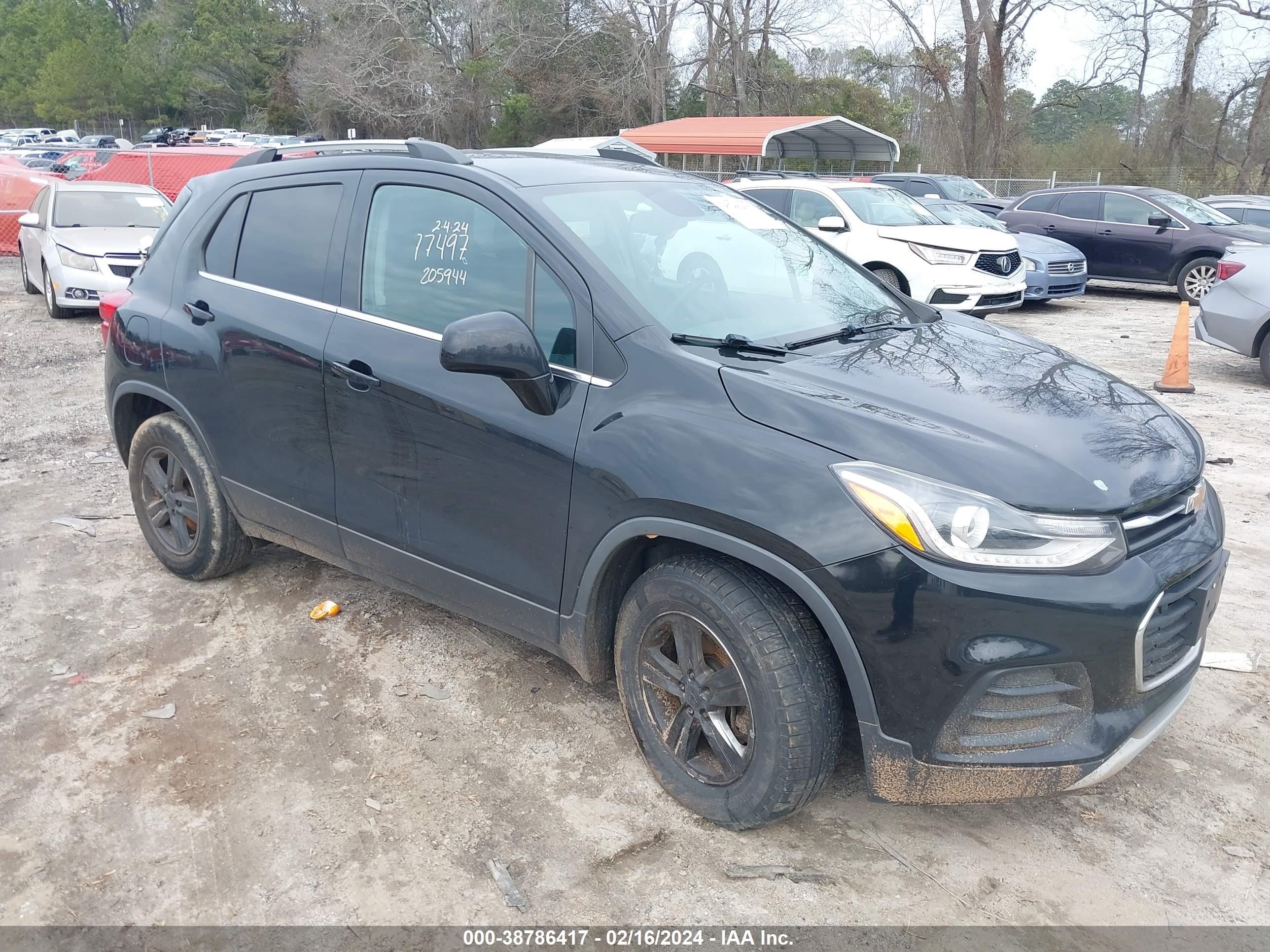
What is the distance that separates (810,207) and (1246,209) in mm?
8732

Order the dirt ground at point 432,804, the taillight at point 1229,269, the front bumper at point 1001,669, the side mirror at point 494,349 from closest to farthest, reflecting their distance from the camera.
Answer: the front bumper at point 1001,669 < the dirt ground at point 432,804 < the side mirror at point 494,349 < the taillight at point 1229,269

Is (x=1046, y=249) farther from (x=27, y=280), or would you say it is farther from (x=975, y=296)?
(x=27, y=280)

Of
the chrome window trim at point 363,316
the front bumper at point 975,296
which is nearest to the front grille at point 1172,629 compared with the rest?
the chrome window trim at point 363,316

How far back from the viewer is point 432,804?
123 inches

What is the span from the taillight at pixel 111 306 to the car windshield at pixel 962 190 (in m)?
16.8

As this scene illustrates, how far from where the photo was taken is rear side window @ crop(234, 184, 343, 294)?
12.6ft

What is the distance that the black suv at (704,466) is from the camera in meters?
2.52

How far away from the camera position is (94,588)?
462 cm

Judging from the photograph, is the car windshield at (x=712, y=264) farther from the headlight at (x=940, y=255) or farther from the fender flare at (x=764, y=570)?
the headlight at (x=940, y=255)

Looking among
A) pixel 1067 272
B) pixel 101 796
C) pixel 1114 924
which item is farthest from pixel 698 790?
pixel 1067 272

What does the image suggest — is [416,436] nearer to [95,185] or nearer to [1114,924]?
[1114,924]

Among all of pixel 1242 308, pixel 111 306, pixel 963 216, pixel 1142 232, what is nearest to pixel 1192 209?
pixel 1142 232

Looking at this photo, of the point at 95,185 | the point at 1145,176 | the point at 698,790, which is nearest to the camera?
the point at 698,790

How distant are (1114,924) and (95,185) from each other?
13.7m
